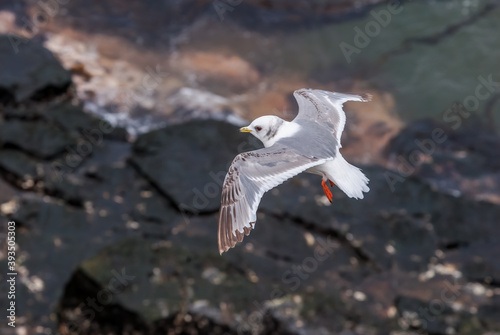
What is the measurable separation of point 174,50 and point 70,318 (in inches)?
285

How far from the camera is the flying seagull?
17.2ft

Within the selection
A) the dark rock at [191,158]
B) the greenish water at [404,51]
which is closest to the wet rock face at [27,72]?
the dark rock at [191,158]

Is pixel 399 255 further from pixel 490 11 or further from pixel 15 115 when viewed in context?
pixel 490 11

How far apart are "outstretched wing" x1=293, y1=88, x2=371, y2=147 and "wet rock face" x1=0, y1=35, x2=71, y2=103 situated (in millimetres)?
5065

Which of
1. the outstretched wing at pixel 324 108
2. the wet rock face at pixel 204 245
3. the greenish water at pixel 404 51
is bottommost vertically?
the greenish water at pixel 404 51

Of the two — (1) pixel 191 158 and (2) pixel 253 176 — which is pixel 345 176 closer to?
(2) pixel 253 176

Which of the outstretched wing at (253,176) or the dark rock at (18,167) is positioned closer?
the outstretched wing at (253,176)

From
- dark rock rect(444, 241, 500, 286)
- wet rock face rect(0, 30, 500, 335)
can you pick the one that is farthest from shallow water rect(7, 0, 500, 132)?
dark rock rect(444, 241, 500, 286)

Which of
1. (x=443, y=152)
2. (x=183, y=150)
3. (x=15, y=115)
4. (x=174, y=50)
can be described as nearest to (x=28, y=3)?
(x=174, y=50)

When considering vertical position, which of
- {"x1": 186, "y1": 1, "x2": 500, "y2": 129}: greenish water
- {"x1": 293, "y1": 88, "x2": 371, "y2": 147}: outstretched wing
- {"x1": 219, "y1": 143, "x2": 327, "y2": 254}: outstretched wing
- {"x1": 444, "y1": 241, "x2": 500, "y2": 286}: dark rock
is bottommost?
{"x1": 186, "y1": 1, "x2": 500, "y2": 129}: greenish water

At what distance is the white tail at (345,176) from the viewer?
5293 mm

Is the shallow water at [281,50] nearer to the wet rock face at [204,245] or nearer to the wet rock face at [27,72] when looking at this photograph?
the wet rock face at [27,72]

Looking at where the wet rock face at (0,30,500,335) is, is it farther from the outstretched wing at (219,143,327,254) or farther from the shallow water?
the shallow water

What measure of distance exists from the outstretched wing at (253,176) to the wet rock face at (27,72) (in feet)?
19.0
